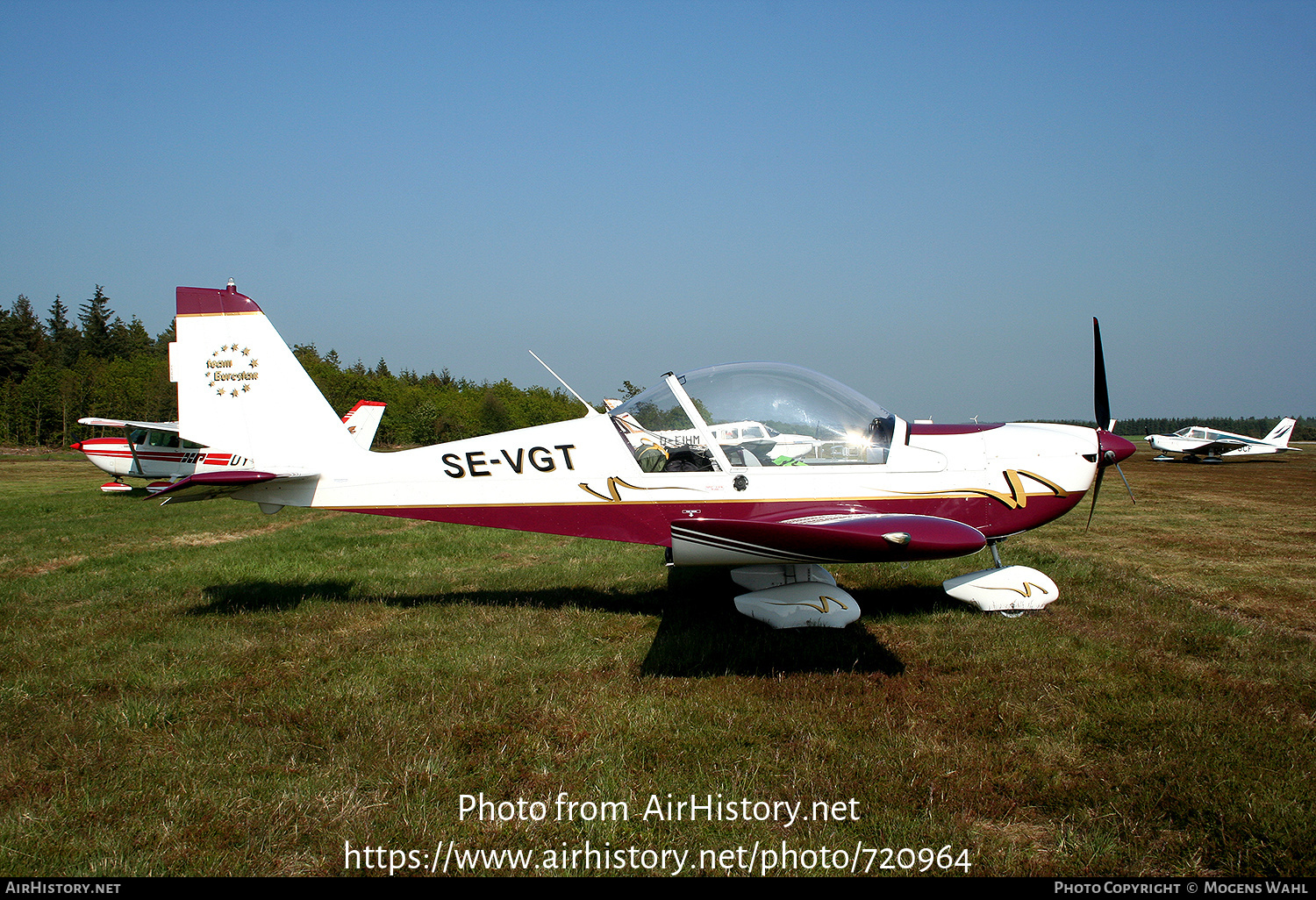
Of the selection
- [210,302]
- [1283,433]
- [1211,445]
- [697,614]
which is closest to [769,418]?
[697,614]

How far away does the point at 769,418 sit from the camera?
17.5 ft

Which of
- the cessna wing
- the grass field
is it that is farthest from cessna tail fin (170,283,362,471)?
the grass field

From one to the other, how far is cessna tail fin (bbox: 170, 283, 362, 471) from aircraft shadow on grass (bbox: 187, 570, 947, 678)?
148 cm

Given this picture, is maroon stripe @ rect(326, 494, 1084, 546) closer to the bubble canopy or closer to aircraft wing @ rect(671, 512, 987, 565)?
the bubble canopy

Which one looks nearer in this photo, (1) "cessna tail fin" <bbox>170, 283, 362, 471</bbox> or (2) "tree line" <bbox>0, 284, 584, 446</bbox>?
(1) "cessna tail fin" <bbox>170, 283, 362, 471</bbox>

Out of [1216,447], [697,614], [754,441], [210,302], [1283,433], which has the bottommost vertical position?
[697,614]

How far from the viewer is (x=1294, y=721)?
139 inches

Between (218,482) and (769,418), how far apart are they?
433cm

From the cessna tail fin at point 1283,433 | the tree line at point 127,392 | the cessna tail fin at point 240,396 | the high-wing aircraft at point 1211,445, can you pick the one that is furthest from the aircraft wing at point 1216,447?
the cessna tail fin at point 240,396

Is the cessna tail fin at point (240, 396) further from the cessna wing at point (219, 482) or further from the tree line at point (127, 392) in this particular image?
the tree line at point (127, 392)

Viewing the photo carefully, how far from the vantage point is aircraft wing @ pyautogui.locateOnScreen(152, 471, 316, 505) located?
498 cm

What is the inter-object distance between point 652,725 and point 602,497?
2115 millimetres

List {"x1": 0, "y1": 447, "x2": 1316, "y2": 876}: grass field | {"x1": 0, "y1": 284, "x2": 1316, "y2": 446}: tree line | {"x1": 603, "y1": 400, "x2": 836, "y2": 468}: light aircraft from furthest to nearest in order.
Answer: {"x1": 0, "y1": 284, "x2": 1316, "y2": 446}: tree line → {"x1": 603, "y1": 400, "x2": 836, "y2": 468}: light aircraft → {"x1": 0, "y1": 447, "x2": 1316, "y2": 876}: grass field

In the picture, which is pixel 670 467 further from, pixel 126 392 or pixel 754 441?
pixel 126 392
